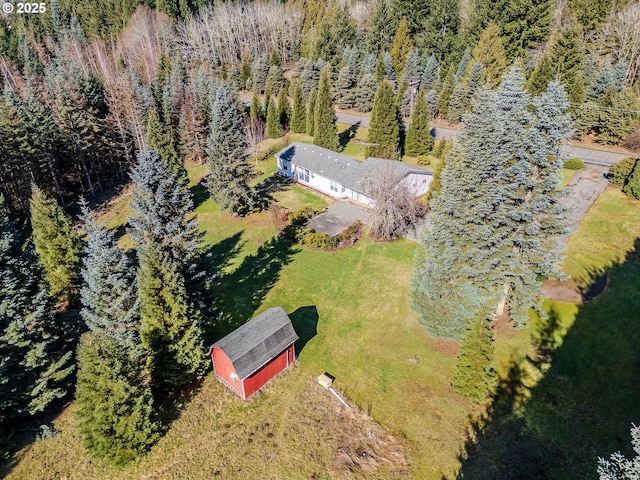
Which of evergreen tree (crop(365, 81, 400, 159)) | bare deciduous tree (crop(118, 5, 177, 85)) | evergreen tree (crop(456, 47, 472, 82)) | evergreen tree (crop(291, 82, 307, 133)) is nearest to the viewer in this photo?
evergreen tree (crop(365, 81, 400, 159))

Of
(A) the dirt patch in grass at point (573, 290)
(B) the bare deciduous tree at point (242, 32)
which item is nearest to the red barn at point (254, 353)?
(A) the dirt patch in grass at point (573, 290)

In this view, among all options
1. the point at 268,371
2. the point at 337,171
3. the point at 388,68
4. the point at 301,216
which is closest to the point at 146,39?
the point at 388,68

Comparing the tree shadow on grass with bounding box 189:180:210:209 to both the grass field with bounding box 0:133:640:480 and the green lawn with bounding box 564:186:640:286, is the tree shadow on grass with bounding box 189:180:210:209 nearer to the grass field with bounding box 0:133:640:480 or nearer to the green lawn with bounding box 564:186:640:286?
the grass field with bounding box 0:133:640:480

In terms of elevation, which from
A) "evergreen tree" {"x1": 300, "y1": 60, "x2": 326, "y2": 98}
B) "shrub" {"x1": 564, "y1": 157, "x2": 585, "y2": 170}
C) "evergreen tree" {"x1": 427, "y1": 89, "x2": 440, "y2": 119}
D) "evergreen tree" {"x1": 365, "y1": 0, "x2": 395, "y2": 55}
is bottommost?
"shrub" {"x1": 564, "y1": 157, "x2": 585, "y2": 170}

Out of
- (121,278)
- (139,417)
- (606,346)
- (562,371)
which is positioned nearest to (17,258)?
(121,278)

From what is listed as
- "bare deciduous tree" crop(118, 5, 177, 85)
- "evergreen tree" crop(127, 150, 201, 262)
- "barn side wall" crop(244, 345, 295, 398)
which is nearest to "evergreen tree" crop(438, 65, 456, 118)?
"evergreen tree" crop(127, 150, 201, 262)

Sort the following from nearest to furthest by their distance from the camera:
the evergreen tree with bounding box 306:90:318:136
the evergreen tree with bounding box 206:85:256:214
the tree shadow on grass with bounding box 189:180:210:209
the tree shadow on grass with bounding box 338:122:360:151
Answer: the evergreen tree with bounding box 206:85:256:214
the tree shadow on grass with bounding box 189:180:210:209
the evergreen tree with bounding box 306:90:318:136
the tree shadow on grass with bounding box 338:122:360:151

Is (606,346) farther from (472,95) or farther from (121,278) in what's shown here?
(472,95)

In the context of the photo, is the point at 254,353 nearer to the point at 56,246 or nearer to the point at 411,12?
the point at 56,246

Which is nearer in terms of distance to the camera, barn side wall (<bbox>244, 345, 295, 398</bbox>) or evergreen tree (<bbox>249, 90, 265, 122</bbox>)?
barn side wall (<bbox>244, 345, 295, 398</bbox>)
